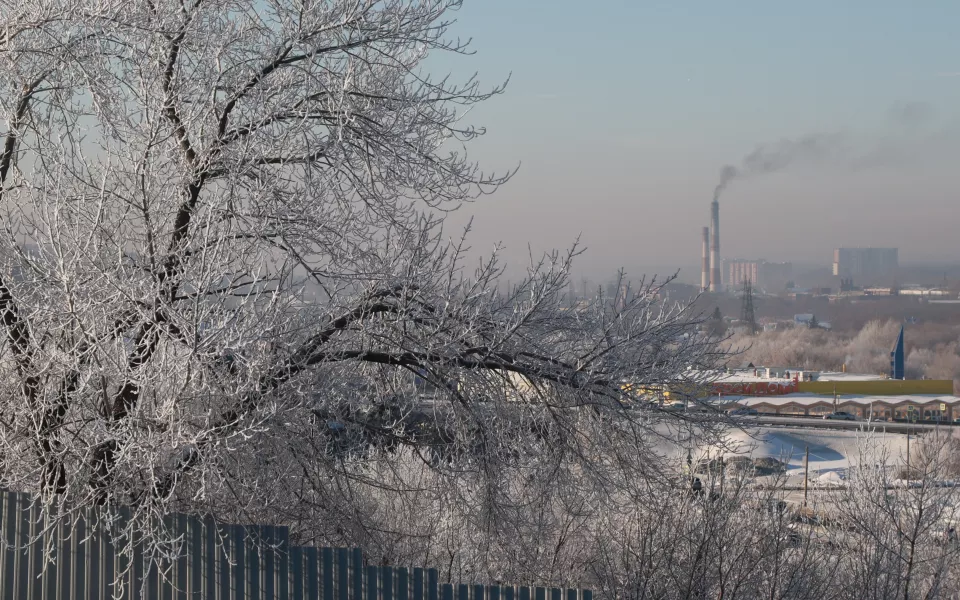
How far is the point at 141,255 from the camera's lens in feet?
22.1

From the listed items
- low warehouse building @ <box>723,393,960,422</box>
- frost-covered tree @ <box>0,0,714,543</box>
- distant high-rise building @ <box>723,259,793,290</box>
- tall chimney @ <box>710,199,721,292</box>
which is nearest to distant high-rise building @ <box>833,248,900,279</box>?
distant high-rise building @ <box>723,259,793,290</box>

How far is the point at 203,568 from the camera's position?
5.94 meters

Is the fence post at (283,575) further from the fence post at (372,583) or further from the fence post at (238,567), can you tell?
the fence post at (372,583)

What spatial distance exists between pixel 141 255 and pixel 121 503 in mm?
1650

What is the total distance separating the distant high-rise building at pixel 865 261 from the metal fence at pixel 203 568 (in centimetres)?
16776

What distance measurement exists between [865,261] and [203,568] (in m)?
179

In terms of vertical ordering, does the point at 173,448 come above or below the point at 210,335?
below

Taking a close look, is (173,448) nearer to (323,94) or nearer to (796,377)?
(323,94)

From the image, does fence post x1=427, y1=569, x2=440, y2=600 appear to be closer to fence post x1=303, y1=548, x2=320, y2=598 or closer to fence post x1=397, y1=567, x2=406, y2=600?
fence post x1=397, y1=567, x2=406, y2=600

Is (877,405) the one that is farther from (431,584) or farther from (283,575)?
(283,575)

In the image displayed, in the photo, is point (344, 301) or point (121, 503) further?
point (344, 301)

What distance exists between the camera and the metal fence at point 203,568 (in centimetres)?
592

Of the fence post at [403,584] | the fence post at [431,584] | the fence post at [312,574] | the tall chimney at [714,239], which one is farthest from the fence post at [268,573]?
the tall chimney at [714,239]

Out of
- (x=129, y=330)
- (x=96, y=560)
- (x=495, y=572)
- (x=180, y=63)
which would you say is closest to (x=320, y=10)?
(x=180, y=63)
